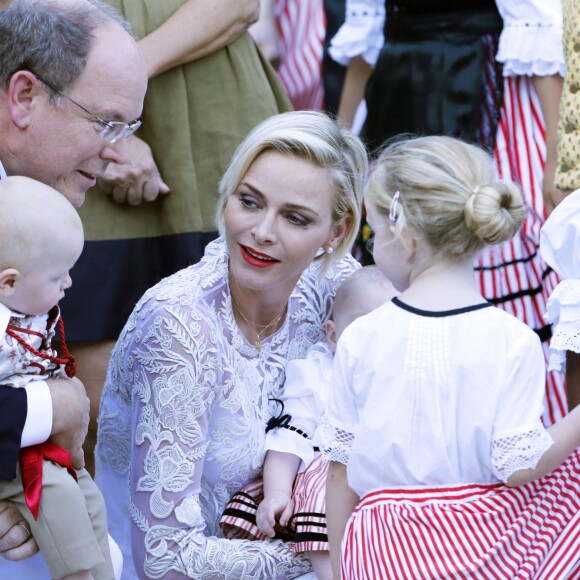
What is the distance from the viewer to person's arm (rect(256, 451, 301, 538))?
10.1 ft

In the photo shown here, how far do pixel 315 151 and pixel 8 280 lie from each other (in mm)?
1111

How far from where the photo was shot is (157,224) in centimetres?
399

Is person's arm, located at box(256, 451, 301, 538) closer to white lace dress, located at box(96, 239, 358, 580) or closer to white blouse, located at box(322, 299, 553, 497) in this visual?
white lace dress, located at box(96, 239, 358, 580)

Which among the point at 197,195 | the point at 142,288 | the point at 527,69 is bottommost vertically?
the point at 142,288

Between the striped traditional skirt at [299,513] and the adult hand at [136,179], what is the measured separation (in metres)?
1.10

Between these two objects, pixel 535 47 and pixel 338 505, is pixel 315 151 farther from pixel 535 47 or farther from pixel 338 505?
pixel 535 47

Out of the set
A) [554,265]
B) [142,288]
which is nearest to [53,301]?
[142,288]

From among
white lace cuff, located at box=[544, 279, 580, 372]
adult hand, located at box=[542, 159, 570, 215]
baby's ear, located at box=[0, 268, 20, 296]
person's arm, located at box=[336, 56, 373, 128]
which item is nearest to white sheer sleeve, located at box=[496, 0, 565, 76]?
adult hand, located at box=[542, 159, 570, 215]

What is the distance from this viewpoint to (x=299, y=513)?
3.06m

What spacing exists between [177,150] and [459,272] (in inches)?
57.3

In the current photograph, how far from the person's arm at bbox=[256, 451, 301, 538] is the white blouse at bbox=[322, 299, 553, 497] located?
1.44ft

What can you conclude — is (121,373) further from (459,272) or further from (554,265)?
(554,265)

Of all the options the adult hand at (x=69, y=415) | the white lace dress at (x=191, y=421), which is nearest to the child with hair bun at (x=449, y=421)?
the white lace dress at (x=191, y=421)

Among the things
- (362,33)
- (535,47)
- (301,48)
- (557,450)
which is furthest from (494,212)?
(301,48)
